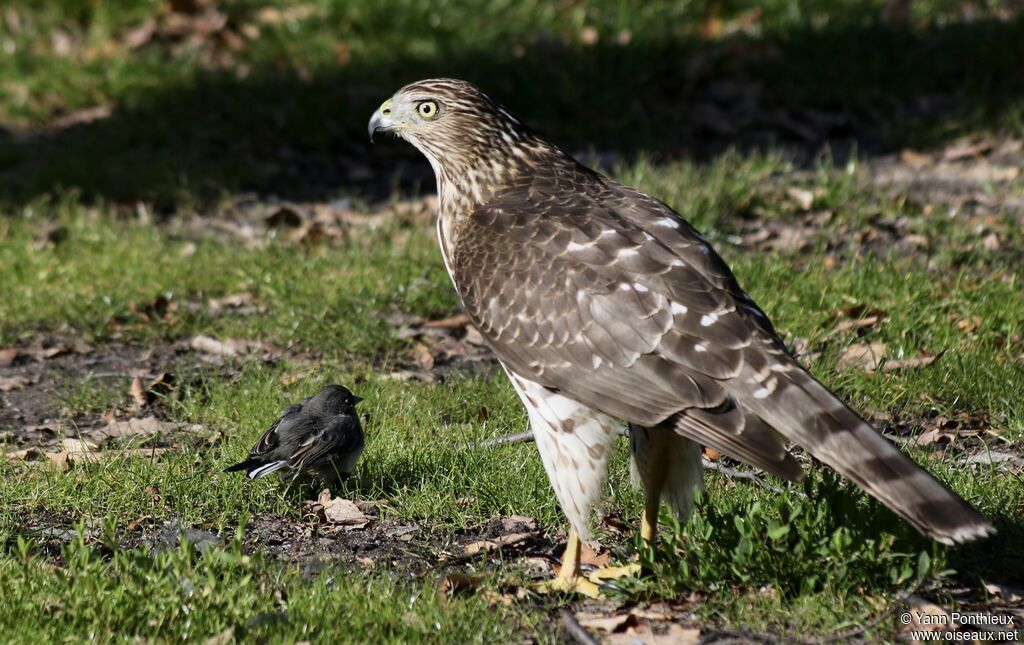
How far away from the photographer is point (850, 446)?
3.96 meters

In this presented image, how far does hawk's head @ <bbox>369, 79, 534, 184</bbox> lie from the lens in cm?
539

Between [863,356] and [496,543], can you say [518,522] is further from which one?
[863,356]

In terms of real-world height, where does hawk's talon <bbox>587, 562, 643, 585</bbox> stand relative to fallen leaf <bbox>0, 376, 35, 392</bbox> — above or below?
above

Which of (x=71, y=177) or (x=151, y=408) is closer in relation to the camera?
(x=151, y=408)

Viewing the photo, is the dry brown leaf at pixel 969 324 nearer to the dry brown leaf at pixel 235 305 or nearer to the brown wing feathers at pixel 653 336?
the brown wing feathers at pixel 653 336

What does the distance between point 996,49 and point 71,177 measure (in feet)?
23.6

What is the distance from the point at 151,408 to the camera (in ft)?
20.3

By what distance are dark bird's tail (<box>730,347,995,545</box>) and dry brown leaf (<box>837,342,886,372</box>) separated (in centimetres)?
204

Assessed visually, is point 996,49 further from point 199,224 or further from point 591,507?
point 591,507

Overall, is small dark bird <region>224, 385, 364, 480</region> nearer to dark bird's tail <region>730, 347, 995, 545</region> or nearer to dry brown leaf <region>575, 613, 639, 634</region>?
dry brown leaf <region>575, 613, 639, 634</region>

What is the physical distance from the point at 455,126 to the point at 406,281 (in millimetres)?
1993

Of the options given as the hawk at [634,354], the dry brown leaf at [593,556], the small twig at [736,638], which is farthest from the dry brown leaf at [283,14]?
the small twig at [736,638]

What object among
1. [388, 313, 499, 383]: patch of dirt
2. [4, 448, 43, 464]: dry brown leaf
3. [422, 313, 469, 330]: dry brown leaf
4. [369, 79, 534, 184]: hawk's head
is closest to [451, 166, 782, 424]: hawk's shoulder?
[369, 79, 534, 184]: hawk's head

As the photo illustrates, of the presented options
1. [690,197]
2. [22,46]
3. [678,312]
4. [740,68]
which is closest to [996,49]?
[740,68]
